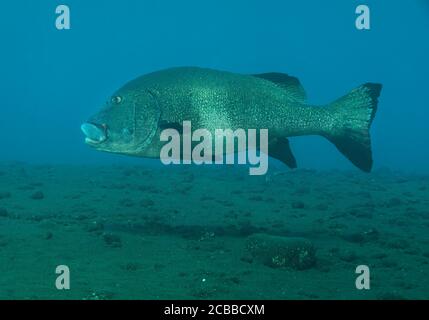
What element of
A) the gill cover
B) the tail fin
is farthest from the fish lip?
the tail fin

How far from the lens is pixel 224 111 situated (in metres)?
6.64

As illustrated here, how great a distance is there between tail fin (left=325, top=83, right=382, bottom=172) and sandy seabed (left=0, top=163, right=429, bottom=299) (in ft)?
4.87

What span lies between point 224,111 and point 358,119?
1933 millimetres

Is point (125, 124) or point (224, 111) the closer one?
point (125, 124)

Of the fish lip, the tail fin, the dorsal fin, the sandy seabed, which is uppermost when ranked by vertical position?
the dorsal fin

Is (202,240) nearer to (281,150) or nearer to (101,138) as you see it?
(281,150)

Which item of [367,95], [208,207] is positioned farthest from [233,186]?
[367,95]

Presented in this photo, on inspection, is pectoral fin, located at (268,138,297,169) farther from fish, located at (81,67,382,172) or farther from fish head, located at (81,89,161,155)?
fish head, located at (81,89,161,155)

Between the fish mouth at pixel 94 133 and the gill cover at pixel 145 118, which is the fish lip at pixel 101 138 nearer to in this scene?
the fish mouth at pixel 94 133

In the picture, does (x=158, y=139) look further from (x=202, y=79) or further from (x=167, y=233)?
(x=167, y=233)

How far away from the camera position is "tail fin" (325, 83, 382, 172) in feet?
22.7

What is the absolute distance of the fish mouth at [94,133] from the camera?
6.03m

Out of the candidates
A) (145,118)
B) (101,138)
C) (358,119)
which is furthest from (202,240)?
(358,119)

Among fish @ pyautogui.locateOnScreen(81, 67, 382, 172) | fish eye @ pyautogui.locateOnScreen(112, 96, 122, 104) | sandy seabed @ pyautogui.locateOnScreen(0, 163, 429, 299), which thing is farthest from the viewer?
fish eye @ pyautogui.locateOnScreen(112, 96, 122, 104)
